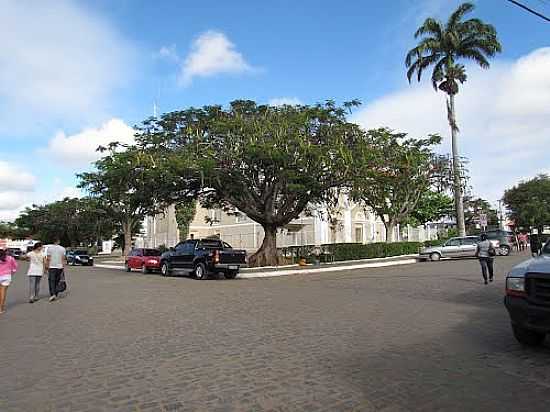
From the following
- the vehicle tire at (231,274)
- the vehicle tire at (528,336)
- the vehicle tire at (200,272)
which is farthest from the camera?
the vehicle tire at (231,274)

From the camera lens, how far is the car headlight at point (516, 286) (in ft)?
23.2

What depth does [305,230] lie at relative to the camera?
4719 centimetres

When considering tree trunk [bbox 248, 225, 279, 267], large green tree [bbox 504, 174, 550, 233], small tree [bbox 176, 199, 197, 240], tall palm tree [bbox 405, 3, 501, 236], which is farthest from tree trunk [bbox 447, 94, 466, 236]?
large green tree [bbox 504, 174, 550, 233]

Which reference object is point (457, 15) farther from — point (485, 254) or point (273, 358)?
point (273, 358)

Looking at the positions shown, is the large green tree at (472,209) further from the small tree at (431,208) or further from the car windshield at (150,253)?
the car windshield at (150,253)

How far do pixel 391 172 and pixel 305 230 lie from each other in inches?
546

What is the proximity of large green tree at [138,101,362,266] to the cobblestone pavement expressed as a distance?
1233 centimetres

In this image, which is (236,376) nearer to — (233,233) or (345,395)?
(345,395)

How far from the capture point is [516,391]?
5.51 meters

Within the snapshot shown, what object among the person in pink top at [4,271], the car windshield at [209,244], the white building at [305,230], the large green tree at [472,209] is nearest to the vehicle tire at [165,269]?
the car windshield at [209,244]

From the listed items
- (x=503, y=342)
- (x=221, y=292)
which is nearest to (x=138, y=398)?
(x=503, y=342)

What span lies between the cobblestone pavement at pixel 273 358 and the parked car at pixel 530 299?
31 cm

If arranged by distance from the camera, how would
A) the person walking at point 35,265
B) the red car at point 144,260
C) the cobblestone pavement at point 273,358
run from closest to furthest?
the cobblestone pavement at point 273,358
the person walking at point 35,265
the red car at point 144,260

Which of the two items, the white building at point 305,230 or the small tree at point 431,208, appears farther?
the small tree at point 431,208
